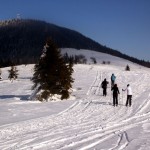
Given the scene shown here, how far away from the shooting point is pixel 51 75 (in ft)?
99.8

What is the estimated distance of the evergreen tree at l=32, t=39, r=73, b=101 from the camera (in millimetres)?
30266

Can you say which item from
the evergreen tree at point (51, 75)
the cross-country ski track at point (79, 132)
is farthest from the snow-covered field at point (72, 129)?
the evergreen tree at point (51, 75)

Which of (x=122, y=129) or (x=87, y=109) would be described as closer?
(x=122, y=129)

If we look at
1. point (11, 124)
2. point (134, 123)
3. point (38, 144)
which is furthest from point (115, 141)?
point (11, 124)

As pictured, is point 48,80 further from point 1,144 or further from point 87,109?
point 1,144

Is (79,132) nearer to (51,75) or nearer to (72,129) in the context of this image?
(72,129)

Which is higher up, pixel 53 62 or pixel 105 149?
pixel 53 62

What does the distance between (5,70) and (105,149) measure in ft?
313

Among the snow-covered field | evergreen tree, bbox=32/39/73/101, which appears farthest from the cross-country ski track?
evergreen tree, bbox=32/39/73/101

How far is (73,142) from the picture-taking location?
12.1 meters

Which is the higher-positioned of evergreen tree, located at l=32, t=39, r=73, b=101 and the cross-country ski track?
evergreen tree, located at l=32, t=39, r=73, b=101

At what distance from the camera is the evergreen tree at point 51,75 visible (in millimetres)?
30266

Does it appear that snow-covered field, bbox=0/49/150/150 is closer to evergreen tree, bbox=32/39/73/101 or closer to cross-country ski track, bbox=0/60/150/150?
cross-country ski track, bbox=0/60/150/150

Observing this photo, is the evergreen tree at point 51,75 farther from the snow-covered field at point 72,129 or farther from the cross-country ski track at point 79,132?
the cross-country ski track at point 79,132
